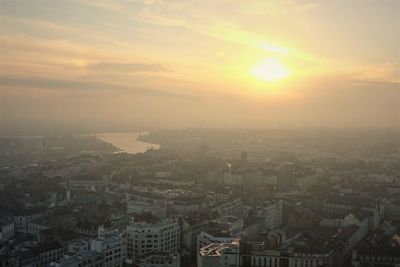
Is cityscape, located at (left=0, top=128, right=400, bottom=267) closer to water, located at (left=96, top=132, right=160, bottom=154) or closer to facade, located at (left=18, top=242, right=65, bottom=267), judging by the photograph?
facade, located at (left=18, top=242, right=65, bottom=267)

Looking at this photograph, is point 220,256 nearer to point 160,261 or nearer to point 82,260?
point 160,261

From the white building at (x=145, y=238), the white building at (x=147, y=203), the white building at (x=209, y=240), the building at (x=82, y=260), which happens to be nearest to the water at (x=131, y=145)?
the white building at (x=147, y=203)

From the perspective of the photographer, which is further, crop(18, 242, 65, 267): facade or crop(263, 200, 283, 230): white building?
crop(263, 200, 283, 230): white building

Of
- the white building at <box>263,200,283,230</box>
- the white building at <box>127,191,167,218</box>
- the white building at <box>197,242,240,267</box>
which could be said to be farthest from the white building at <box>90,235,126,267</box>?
the white building at <box>263,200,283,230</box>

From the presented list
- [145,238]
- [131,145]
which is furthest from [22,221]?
[131,145]

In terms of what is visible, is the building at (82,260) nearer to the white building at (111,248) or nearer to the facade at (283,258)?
the white building at (111,248)

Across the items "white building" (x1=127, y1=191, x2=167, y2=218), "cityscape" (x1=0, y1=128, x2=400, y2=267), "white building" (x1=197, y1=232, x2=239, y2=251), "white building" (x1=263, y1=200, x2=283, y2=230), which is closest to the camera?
"cityscape" (x1=0, y1=128, x2=400, y2=267)

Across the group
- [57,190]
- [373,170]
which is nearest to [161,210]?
[57,190]
